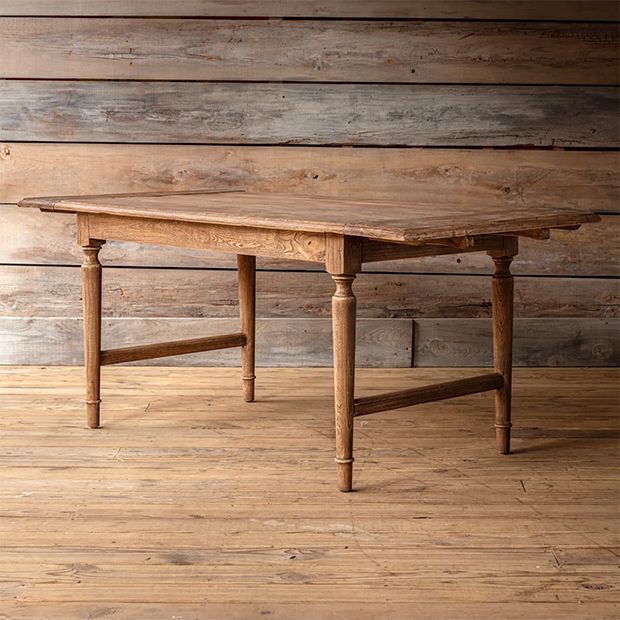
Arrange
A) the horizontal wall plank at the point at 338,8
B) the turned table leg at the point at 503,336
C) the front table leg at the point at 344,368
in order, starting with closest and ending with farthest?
the front table leg at the point at 344,368 → the turned table leg at the point at 503,336 → the horizontal wall plank at the point at 338,8

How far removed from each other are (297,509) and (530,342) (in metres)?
1.85

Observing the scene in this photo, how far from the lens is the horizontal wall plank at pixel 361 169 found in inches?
160

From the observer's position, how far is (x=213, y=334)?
4199 millimetres

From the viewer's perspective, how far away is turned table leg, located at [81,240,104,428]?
326 centimetres

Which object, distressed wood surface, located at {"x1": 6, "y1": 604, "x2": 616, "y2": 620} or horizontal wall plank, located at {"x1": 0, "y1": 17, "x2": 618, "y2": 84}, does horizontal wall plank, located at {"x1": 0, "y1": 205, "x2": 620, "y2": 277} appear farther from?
distressed wood surface, located at {"x1": 6, "y1": 604, "x2": 616, "y2": 620}

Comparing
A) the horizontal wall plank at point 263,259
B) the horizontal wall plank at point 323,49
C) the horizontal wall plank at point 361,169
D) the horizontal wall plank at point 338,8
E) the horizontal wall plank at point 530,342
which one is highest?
the horizontal wall plank at point 338,8

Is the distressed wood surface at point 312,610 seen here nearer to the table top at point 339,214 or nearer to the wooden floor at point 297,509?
the wooden floor at point 297,509

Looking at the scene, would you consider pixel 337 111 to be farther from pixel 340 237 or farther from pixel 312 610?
pixel 312 610

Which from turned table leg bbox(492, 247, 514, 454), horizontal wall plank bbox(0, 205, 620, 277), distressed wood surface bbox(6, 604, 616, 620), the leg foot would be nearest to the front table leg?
the leg foot

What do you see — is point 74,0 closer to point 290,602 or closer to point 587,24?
point 587,24

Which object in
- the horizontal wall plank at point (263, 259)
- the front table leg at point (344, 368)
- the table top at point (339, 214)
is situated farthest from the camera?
the horizontal wall plank at point (263, 259)

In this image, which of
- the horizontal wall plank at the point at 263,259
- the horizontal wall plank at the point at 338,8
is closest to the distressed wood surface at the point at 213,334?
the horizontal wall plank at the point at 263,259

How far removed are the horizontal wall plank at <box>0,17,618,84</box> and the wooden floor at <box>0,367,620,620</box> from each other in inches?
44.5

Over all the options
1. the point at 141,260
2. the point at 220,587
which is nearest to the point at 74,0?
the point at 141,260
